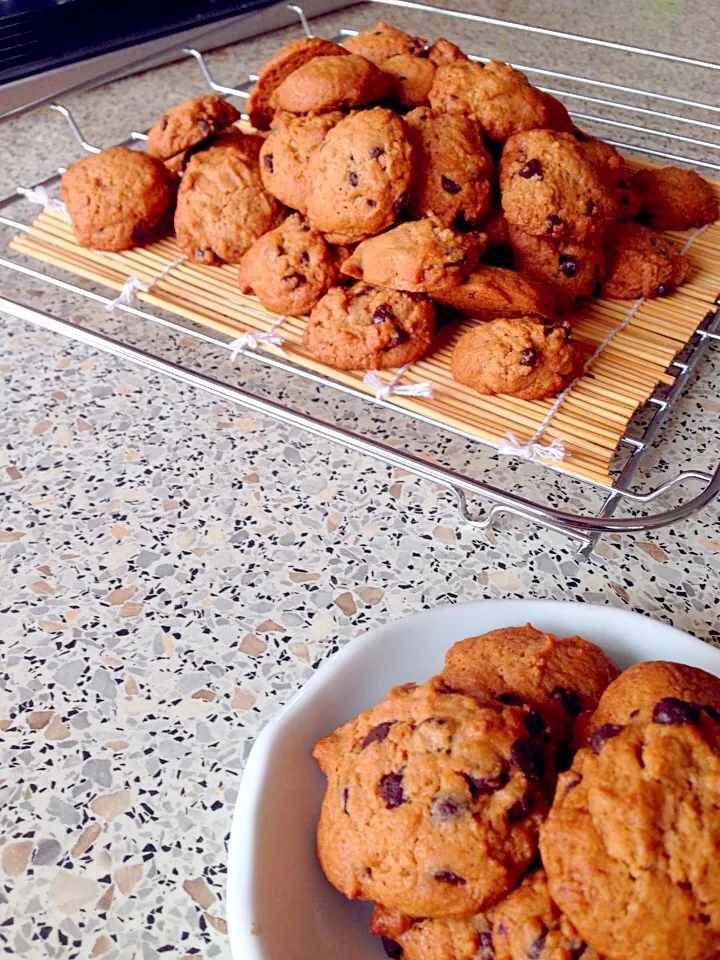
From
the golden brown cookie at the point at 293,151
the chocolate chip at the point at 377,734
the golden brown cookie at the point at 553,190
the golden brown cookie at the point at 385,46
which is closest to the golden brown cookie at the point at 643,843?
the chocolate chip at the point at 377,734

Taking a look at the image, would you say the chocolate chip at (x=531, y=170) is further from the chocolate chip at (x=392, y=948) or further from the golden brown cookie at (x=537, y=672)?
the chocolate chip at (x=392, y=948)

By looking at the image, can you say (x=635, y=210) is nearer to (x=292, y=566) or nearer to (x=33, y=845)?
(x=292, y=566)

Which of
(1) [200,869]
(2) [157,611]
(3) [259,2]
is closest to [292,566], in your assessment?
(2) [157,611]

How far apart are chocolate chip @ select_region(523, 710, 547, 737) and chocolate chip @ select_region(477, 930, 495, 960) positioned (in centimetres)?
12

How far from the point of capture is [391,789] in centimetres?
53

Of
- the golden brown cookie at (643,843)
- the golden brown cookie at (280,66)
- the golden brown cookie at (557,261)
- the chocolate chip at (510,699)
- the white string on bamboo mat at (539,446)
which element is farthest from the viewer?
the golden brown cookie at (280,66)

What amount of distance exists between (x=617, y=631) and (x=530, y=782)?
0.58ft

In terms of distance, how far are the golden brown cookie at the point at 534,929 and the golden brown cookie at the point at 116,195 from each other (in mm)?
977

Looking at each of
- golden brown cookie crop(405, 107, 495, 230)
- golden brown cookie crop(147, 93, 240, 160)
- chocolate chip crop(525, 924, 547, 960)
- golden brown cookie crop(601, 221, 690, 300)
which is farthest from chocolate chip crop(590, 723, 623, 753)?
golden brown cookie crop(147, 93, 240, 160)

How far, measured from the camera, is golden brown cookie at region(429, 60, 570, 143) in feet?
3.46

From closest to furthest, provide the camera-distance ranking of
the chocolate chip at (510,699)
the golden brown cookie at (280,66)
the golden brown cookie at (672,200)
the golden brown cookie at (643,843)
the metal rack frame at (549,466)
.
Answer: the golden brown cookie at (643,843), the chocolate chip at (510,699), the metal rack frame at (549,466), the golden brown cookie at (280,66), the golden brown cookie at (672,200)

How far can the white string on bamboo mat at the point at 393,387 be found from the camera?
981 mm

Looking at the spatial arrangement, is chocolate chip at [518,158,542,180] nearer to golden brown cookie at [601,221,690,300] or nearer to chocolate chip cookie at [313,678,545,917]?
golden brown cookie at [601,221,690,300]

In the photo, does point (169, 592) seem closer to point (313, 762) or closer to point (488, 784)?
point (313, 762)
